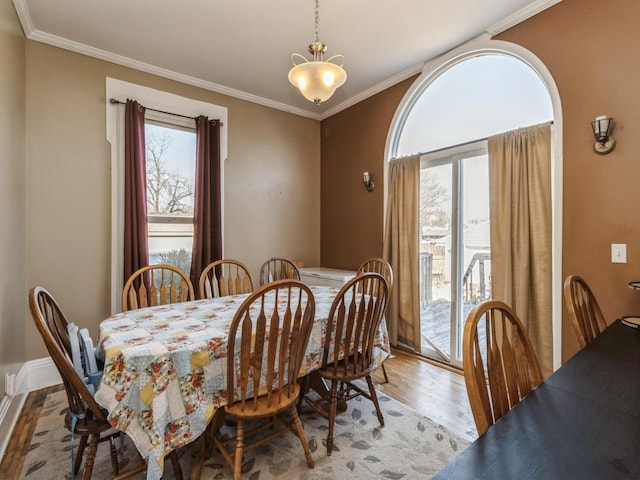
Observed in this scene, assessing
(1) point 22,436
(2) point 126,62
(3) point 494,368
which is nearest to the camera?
(3) point 494,368

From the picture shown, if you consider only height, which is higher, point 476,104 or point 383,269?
point 476,104

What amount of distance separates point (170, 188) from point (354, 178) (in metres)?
2.07

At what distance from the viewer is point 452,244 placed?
2.96m

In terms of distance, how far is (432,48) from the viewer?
9.15ft

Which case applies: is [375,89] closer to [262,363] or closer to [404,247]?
[404,247]

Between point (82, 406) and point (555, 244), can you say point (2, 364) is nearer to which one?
point (82, 406)

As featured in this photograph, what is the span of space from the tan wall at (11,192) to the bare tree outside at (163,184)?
0.91 metres

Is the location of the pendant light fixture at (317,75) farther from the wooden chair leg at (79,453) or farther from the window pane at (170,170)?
the wooden chair leg at (79,453)

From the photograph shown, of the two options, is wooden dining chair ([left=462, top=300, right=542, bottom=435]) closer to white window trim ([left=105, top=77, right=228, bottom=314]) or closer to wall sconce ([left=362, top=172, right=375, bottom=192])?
wall sconce ([left=362, top=172, right=375, bottom=192])

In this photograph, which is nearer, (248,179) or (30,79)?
(30,79)

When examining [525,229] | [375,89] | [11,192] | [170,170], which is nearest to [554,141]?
[525,229]

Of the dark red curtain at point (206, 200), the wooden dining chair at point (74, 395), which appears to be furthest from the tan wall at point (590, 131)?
the dark red curtain at point (206, 200)

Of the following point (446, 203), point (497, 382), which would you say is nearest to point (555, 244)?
point (446, 203)

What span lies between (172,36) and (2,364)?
2666mm
